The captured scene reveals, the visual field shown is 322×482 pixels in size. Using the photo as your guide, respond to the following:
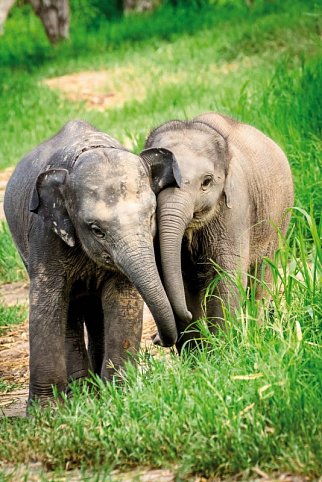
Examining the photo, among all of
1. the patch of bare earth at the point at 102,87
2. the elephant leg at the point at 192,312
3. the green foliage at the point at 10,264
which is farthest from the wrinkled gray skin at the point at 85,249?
the patch of bare earth at the point at 102,87

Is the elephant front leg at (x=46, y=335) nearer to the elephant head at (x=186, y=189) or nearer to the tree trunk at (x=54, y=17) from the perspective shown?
the elephant head at (x=186, y=189)

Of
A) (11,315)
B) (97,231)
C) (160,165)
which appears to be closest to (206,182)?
(160,165)

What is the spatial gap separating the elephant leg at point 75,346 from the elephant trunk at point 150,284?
116 cm

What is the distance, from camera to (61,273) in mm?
6328

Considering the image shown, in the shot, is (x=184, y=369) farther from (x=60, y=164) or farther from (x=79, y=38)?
(x=79, y=38)

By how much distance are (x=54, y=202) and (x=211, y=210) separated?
1.04m

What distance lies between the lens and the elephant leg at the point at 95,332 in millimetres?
6984

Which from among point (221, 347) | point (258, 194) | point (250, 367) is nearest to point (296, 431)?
point (250, 367)

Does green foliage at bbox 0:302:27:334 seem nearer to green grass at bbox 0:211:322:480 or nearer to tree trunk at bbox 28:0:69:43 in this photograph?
green grass at bbox 0:211:322:480

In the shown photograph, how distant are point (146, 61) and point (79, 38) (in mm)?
3422

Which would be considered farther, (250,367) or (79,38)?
(79,38)

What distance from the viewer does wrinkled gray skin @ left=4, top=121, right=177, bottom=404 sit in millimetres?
5789

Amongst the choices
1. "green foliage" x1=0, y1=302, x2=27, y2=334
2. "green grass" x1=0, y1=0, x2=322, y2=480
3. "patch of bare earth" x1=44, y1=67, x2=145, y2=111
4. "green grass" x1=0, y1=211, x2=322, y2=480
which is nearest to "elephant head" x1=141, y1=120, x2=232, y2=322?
"green grass" x1=0, y1=0, x2=322, y2=480

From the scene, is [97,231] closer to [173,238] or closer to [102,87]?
[173,238]
